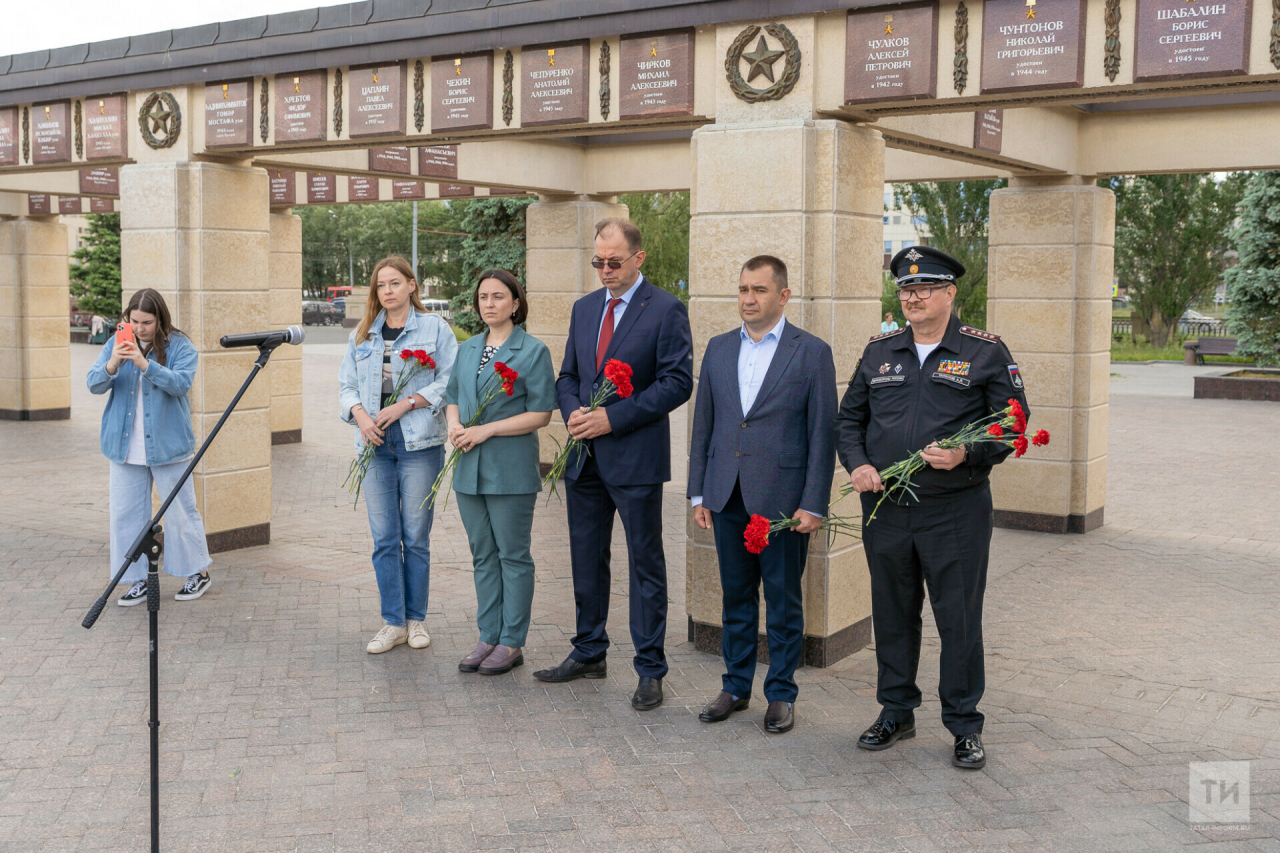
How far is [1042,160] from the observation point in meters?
8.61

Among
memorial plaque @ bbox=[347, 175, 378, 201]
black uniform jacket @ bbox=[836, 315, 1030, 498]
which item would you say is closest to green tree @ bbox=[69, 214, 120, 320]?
memorial plaque @ bbox=[347, 175, 378, 201]

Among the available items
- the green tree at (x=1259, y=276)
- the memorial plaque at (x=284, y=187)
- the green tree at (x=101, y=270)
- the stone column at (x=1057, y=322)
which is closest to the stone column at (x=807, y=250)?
the stone column at (x=1057, y=322)

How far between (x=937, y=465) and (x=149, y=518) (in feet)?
16.1

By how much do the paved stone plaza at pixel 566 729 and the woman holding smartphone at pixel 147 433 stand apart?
36 cm

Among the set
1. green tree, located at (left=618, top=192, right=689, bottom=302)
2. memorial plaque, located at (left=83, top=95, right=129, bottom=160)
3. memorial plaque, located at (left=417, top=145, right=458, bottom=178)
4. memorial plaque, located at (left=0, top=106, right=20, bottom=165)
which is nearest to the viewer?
memorial plaque, located at (left=83, top=95, right=129, bottom=160)

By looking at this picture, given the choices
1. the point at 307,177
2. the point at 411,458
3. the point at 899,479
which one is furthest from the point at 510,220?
the point at 899,479

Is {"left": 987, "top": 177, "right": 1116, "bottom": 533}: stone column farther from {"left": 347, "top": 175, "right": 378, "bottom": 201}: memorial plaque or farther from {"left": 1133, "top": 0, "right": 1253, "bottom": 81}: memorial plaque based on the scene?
{"left": 347, "top": 175, "right": 378, "bottom": 201}: memorial plaque

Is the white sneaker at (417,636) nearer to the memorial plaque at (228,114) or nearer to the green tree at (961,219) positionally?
the memorial plaque at (228,114)

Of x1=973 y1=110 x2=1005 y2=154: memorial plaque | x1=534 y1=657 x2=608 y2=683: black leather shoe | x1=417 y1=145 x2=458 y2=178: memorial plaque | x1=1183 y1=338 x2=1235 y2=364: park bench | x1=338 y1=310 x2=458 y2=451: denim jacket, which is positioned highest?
x1=417 y1=145 x2=458 y2=178: memorial plaque

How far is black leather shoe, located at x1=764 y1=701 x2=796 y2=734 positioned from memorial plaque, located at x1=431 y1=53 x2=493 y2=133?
3.88m

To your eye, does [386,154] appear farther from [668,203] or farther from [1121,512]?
[668,203]

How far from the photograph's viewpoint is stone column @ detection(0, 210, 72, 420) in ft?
55.7

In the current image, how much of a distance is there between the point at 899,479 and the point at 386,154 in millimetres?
7174

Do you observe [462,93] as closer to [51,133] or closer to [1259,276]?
[51,133]
